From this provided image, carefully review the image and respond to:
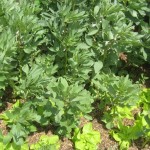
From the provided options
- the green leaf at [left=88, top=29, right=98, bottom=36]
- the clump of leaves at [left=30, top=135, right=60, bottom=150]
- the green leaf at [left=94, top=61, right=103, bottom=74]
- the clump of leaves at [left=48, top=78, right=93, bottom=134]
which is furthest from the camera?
the green leaf at [left=94, top=61, right=103, bottom=74]

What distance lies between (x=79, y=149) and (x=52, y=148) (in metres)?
0.38

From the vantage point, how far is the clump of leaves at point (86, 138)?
3951 millimetres

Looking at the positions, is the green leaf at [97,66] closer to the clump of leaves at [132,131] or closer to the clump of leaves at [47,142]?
the clump of leaves at [132,131]

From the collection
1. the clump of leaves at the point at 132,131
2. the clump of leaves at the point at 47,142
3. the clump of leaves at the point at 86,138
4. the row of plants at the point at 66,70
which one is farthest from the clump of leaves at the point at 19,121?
the clump of leaves at the point at 132,131

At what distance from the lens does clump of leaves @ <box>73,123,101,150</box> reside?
3.95 metres

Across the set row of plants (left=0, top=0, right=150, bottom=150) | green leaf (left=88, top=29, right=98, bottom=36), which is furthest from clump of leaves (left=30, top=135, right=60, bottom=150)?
green leaf (left=88, top=29, right=98, bottom=36)

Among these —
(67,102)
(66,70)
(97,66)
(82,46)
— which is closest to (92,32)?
(82,46)

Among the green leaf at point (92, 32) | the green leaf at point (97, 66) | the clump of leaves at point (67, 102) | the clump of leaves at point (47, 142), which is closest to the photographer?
the clump of leaves at point (67, 102)

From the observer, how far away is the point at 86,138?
13.1 feet

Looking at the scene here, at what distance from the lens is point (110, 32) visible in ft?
12.8

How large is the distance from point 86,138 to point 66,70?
0.82 metres

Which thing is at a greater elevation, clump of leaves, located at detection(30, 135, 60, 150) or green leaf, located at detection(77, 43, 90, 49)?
green leaf, located at detection(77, 43, 90, 49)

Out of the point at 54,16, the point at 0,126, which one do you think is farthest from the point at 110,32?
the point at 0,126

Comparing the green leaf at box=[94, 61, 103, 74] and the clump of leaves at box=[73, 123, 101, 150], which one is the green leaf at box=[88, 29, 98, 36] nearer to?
the green leaf at box=[94, 61, 103, 74]
